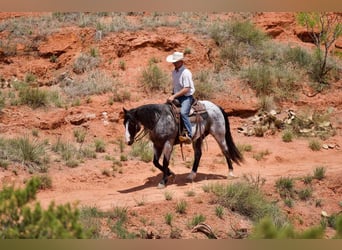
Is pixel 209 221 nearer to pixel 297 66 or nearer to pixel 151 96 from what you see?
pixel 151 96

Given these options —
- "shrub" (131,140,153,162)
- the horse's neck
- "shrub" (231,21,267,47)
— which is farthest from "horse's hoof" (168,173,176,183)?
"shrub" (231,21,267,47)

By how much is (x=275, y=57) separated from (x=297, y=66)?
983 millimetres

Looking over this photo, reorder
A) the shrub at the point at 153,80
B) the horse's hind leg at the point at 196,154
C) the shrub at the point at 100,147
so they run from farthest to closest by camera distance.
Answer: the shrub at the point at 153,80, the shrub at the point at 100,147, the horse's hind leg at the point at 196,154

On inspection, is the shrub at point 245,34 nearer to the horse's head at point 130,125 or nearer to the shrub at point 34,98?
the shrub at point 34,98

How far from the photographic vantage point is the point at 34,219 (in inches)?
158

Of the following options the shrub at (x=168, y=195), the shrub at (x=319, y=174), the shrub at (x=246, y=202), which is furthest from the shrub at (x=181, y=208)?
the shrub at (x=319, y=174)

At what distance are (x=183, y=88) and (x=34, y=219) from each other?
676 centimetres

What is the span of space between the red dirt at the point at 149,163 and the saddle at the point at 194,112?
53.5 inches

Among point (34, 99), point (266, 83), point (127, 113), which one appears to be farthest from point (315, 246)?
point (266, 83)

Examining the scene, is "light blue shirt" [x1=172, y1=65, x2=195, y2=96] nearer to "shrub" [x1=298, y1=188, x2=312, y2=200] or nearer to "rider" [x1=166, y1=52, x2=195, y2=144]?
"rider" [x1=166, y1=52, x2=195, y2=144]

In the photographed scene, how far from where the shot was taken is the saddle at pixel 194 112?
10617 millimetres

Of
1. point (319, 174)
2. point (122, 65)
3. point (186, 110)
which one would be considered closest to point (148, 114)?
point (186, 110)

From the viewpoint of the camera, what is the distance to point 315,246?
1828 millimetres

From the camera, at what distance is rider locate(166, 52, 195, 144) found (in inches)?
408
